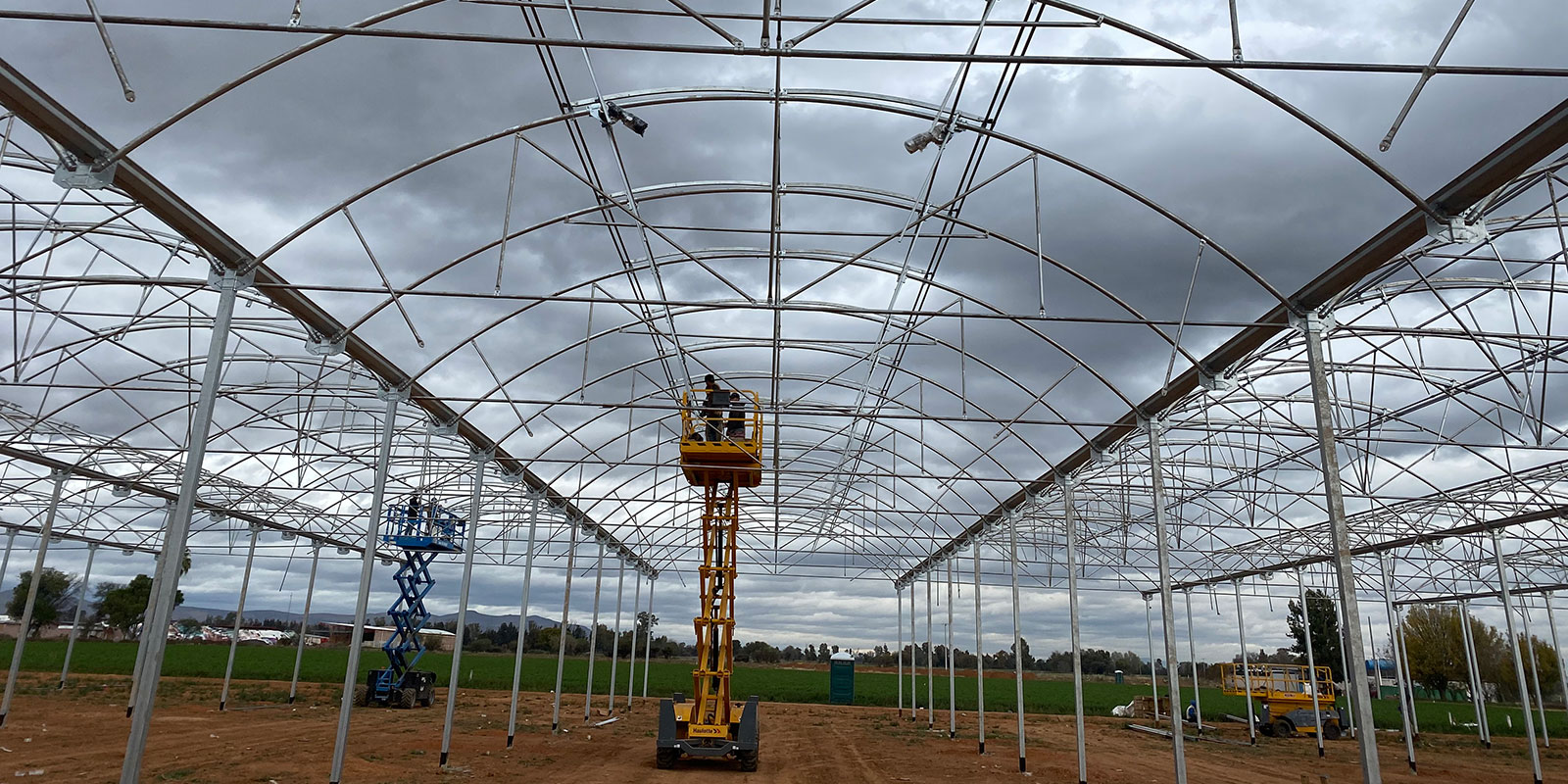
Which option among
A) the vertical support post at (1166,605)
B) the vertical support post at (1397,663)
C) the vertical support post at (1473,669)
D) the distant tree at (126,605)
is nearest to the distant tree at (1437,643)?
the vertical support post at (1473,669)

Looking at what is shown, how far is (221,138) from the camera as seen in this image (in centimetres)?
1355

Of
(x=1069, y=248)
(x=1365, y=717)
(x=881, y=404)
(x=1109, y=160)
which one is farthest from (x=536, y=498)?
(x=1365, y=717)

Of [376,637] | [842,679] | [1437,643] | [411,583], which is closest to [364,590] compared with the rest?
[411,583]

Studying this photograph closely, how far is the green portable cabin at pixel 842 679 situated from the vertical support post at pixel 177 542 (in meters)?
44.1

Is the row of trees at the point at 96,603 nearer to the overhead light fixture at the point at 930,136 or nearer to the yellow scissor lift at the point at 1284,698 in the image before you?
the yellow scissor lift at the point at 1284,698

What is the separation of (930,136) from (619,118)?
4.10 meters

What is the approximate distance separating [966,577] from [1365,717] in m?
30.3

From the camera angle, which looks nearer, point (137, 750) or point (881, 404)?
point (137, 750)

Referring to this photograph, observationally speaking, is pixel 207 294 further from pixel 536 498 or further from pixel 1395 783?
pixel 1395 783

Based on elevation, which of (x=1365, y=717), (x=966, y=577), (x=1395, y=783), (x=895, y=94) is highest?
(x=895, y=94)

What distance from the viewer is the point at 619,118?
467 inches

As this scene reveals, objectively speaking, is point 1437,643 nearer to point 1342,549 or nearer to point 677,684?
point 677,684

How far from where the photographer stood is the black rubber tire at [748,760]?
21.4 m

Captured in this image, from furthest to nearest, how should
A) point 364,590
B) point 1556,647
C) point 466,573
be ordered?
point 1556,647 → point 466,573 → point 364,590
